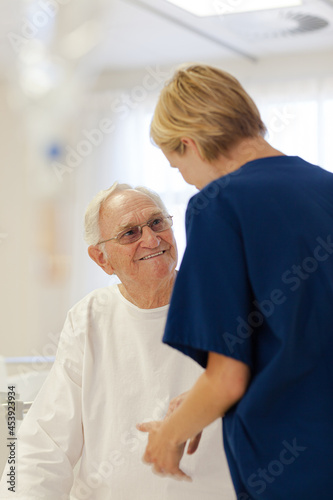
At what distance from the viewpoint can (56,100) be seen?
4.89m

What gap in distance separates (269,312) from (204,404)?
0.57 feet

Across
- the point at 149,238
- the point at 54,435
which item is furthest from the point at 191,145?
the point at 54,435

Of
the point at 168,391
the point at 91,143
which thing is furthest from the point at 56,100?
the point at 168,391

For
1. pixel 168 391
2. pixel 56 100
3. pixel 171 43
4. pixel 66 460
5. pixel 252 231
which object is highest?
pixel 171 43

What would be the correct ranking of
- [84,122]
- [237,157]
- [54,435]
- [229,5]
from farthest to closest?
1. [84,122]
2. [229,5]
3. [54,435]
4. [237,157]

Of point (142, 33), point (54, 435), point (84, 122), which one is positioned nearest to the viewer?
point (54, 435)

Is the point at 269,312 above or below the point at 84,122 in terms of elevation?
below

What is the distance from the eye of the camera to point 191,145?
1121 mm

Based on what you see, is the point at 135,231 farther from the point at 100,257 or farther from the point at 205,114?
the point at 205,114

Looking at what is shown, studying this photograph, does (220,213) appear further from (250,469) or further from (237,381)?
(250,469)

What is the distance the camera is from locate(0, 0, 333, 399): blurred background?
4.40 meters

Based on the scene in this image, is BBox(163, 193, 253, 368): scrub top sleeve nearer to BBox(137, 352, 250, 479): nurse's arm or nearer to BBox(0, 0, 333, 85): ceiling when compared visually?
BBox(137, 352, 250, 479): nurse's arm

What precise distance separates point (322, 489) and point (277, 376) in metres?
0.19

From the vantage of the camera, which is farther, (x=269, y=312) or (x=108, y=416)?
(x=108, y=416)
